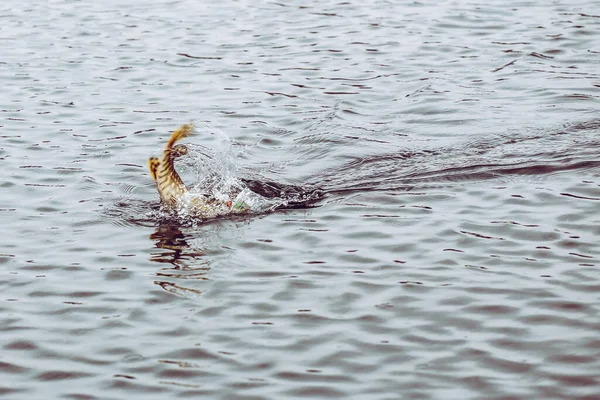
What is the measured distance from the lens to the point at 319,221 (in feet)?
24.7

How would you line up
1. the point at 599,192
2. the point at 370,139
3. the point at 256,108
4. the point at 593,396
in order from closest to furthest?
the point at 593,396 → the point at 599,192 → the point at 370,139 → the point at 256,108

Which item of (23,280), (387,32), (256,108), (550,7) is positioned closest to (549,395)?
(23,280)

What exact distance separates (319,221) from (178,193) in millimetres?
1184

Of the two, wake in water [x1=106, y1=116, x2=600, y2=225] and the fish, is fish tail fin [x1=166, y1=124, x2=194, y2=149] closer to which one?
the fish

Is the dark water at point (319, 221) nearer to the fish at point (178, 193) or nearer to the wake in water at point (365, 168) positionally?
the wake in water at point (365, 168)

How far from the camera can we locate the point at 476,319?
580 centimetres

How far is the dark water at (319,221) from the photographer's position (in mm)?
5410

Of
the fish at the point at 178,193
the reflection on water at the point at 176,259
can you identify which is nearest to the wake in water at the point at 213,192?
the fish at the point at 178,193

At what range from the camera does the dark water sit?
5.41m

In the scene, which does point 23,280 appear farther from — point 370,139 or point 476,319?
point 370,139

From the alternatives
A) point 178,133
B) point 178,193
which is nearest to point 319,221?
point 178,193

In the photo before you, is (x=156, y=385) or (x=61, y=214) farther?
(x=61, y=214)

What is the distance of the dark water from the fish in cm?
20

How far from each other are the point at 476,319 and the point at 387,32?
851 centimetres
